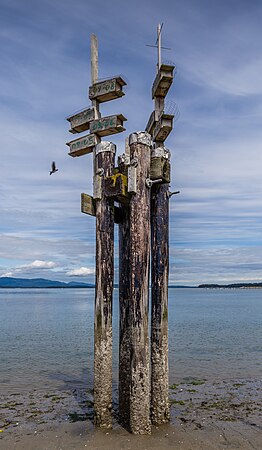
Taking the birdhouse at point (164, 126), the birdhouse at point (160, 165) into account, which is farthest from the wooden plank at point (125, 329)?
the birdhouse at point (164, 126)

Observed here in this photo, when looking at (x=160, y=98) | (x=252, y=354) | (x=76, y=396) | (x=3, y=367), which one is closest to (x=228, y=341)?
(x=252, y=354)

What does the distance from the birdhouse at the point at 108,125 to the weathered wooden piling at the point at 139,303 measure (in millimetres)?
976

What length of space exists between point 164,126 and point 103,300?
3531mm

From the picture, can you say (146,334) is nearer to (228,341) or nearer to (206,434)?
(206,434)

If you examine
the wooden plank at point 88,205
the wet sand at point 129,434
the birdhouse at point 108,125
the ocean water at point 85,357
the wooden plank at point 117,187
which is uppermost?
the birdhouse at point 108,125

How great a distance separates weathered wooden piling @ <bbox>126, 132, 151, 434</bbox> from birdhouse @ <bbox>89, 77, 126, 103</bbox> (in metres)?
1.53

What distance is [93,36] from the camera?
809 cm

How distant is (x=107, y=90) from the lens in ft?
25.6

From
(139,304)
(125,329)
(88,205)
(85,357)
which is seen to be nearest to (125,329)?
(125,329)

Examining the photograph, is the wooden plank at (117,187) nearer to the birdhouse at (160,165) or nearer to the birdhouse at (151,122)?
the birdhouse at (160,165)

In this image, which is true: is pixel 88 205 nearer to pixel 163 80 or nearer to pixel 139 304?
pixel 139 304

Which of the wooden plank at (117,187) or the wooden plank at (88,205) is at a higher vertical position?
the wooden plank at (117,187)

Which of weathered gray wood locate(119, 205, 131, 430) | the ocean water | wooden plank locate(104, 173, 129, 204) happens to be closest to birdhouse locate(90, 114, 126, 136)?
wooden plank locate(104, 173, 129, 204)

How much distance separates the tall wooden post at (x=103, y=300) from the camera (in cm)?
716
